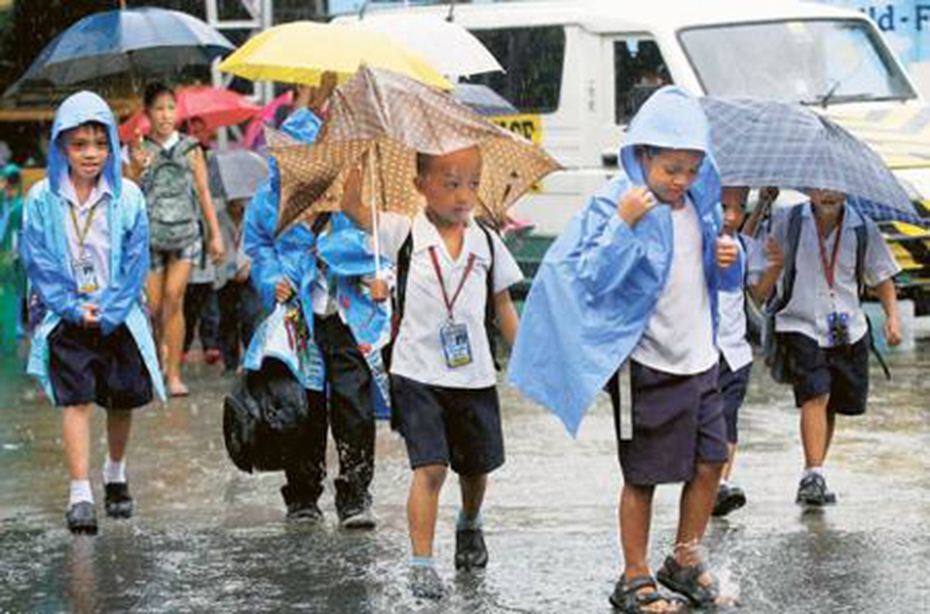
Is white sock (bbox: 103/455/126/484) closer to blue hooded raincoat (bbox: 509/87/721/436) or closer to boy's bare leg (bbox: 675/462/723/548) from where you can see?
blue hooded raincoat (bbox: 509/87/721/436)

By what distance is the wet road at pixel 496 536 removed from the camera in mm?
7500

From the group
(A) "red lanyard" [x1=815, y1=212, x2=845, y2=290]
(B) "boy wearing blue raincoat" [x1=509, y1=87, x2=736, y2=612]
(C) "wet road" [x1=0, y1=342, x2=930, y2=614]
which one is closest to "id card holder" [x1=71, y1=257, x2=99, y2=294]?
(C) "wet road" [x1=0, y1=342, x2=930, y2=614]

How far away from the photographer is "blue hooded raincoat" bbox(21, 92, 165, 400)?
29.3ft

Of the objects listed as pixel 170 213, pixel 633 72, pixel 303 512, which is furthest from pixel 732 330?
pixel 633 72

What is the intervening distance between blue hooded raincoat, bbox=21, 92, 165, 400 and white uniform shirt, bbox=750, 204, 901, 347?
2.47 metres

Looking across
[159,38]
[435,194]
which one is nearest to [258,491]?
[435,194]

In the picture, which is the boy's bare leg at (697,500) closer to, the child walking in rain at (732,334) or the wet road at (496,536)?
the wet road at (496,536)

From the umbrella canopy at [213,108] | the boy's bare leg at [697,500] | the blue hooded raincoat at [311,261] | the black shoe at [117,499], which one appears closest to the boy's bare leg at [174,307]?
the umbrella canopy at [213,108]

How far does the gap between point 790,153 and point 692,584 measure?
1.72 metres

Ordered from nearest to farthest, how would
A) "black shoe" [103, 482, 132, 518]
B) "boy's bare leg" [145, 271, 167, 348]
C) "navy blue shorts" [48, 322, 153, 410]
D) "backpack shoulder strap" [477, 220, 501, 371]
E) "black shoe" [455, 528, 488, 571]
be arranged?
"backpack shoulder strap" [477, 220, 501, 371]
"black shoe" [455, 528, 488, 571]
"navy blue shorts" [48, 322, 153, 410]
"black shoe" [103, 482, 132, 518]
"boy's bare leg" [145, 271, 167, 348]

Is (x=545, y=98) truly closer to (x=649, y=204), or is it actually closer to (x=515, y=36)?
(x=515, y=36)

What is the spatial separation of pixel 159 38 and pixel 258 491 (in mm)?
4530

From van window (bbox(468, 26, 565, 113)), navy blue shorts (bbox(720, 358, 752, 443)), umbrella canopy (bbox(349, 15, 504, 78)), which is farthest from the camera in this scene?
van window (bbox(468, 26, 565, 113))

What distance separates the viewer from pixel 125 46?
13.4 m
